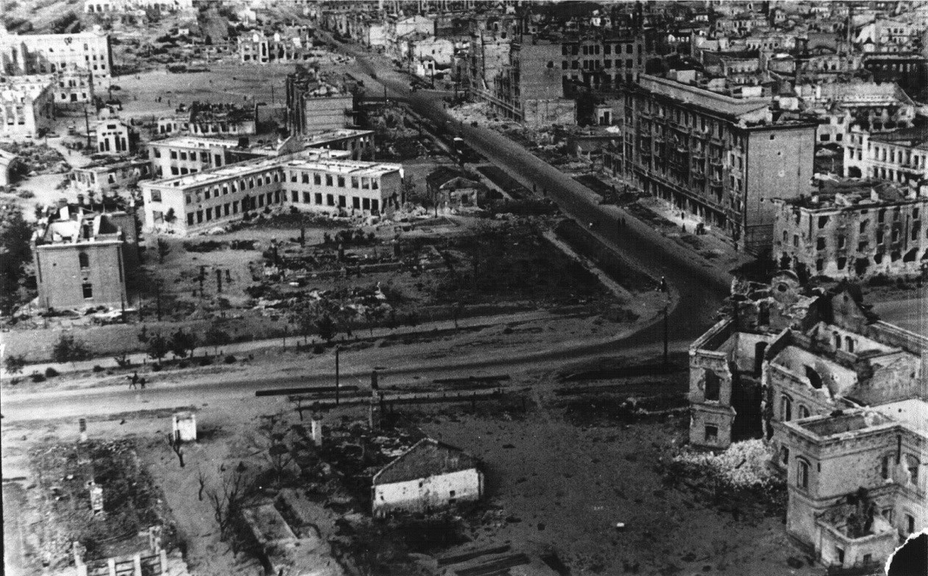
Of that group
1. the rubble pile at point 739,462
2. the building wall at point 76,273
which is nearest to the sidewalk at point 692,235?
the rubble pile at point 739,462

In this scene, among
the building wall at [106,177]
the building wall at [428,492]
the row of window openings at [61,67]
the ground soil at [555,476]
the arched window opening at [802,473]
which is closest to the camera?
the ground soil at [555,476]

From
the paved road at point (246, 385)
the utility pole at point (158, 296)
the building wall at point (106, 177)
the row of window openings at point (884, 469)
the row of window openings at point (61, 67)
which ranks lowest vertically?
the paved road at point (246, 385)

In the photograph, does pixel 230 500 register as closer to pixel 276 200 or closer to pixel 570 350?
pixel 570 350

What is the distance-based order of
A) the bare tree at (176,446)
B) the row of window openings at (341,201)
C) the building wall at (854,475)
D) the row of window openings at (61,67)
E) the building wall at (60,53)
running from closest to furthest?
the building wall at (854,475), the bare tree at (176,446), the row of window openings at (341,201), the building wall at (60,53), the row of window openings at (61,67)

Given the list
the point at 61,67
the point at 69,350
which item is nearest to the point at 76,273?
the point at 69,350

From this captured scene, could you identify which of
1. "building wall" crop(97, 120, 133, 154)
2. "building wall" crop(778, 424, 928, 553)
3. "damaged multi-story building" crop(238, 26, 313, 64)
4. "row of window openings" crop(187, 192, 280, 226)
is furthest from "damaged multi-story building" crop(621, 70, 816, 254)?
"damaged multi-story building" crop(238, 26, 313, 64)

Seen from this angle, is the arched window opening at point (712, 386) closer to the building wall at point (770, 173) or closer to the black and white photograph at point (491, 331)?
the black and white photograph at point (491, 331)

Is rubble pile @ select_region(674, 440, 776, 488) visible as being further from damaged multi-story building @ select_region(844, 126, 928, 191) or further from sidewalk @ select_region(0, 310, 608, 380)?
damaged multi-story building @ select_region(844, 126, 928, 191)

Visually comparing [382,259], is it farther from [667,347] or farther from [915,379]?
[915,379]
